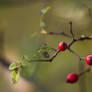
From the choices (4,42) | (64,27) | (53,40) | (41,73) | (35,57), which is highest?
(35,57)

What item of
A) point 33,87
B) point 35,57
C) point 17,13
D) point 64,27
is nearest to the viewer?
point 35,57

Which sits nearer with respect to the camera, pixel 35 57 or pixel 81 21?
pixel 35 57

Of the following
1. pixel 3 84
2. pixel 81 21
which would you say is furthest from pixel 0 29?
pixel 81 21

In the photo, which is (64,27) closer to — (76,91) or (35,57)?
(76,91)

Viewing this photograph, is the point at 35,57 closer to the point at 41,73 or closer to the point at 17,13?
the point at 41,73

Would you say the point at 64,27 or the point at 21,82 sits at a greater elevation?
the point at 64,27

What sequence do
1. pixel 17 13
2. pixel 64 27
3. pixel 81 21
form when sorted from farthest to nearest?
pixel 17 13 → pixel 64 27 → pixel 81 21
